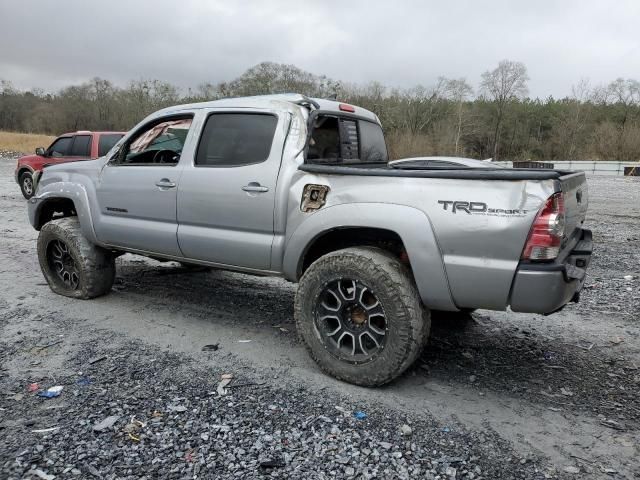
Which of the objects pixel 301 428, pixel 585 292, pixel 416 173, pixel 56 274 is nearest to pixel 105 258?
pixel 56 274

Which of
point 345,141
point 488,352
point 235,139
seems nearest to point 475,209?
point 488,352

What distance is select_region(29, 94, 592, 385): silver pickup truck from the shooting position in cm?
277

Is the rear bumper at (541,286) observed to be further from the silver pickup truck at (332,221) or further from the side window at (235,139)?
the side window at (235,139)

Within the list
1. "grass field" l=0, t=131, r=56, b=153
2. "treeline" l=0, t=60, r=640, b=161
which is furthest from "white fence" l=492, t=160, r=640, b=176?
"grass field" l=0, t=131, r=56, b=153

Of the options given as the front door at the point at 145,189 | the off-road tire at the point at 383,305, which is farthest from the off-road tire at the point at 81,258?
the off-road tire at the point at 383,305

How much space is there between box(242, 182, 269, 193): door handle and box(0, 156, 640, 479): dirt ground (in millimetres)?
1286

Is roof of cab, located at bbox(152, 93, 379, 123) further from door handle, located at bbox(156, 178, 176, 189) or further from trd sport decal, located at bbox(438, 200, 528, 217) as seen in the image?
trd sport decal, located at bbox(438, 200, 528, 217)

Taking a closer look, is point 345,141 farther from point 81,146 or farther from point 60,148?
point 60,148

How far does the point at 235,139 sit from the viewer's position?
12.8 feet

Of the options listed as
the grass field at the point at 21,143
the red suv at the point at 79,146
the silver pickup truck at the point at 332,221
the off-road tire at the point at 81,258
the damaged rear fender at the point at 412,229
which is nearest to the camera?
the silver pickup truck at the point at 332,221

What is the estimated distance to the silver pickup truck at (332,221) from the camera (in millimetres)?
2770

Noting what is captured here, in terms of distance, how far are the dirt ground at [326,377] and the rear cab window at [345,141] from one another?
1.60 metres

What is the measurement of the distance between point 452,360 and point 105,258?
352cm

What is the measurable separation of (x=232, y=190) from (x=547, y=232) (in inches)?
88.6
